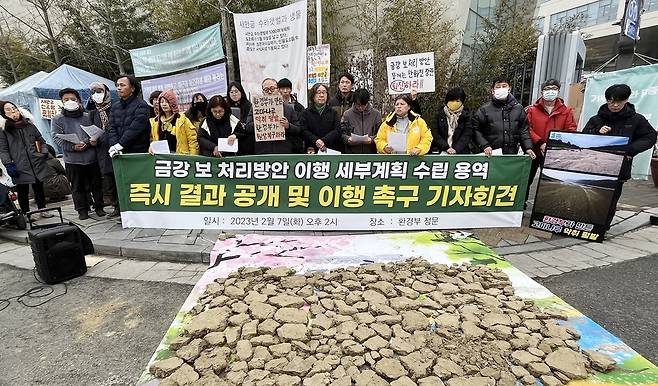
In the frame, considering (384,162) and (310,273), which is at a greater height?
(384,162)

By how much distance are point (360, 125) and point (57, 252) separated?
3049 millimetres

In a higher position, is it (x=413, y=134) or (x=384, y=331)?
(x=413, y=134)

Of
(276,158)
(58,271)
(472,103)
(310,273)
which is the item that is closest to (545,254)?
(310,273)

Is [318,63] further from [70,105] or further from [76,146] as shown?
[76,146]

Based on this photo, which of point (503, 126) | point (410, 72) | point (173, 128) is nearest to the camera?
point (503, 126)

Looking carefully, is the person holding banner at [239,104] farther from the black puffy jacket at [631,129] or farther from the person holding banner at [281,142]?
the black puffy jacket at [631,129]

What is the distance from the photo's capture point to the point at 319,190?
3438 millimetres

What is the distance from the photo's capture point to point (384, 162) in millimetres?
3373

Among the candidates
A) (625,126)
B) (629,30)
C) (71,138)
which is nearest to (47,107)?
(71,138)

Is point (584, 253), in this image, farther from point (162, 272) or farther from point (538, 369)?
point (162, 272)

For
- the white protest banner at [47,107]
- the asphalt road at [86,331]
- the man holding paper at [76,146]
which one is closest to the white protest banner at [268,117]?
the asphalt road at [86,331]

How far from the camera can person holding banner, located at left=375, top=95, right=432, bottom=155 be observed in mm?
3445

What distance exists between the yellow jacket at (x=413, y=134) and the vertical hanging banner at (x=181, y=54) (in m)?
4.45

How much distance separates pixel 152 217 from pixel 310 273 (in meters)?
1.87
